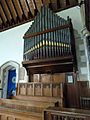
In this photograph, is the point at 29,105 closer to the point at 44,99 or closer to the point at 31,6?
the point at 44,99

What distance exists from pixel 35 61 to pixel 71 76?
4.35 ft

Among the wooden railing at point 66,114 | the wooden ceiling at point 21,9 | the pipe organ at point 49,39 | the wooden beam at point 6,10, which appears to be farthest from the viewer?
the wooden beam at point 6,10

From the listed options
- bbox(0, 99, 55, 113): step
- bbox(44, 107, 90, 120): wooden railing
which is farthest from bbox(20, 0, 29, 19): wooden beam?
bbox(44, 107, 90, 120): wooden railing

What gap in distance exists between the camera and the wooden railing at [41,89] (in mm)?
4166

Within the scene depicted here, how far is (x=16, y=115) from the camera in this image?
336cm

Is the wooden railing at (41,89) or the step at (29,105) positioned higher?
the wooden railing at (41,89)

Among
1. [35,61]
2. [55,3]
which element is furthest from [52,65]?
[55,3]

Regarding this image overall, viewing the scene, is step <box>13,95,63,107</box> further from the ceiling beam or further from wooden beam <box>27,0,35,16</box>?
the ceiling beam

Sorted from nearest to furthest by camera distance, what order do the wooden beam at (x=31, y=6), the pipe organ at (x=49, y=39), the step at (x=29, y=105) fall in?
the step at (x=29, y=105) → the pipe organ at (x=49, y=39) → the wooden beam at (x=31, y=6)

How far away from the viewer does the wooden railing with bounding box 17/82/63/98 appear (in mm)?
4166

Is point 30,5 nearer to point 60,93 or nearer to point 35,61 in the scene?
point 35,61

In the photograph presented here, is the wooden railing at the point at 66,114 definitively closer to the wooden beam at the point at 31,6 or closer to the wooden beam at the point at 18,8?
the wooden beam at the point at 31,6

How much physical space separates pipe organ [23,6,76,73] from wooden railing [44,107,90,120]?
1879 mm

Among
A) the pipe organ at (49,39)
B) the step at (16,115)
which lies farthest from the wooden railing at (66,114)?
the pipe organ at (49,39)
